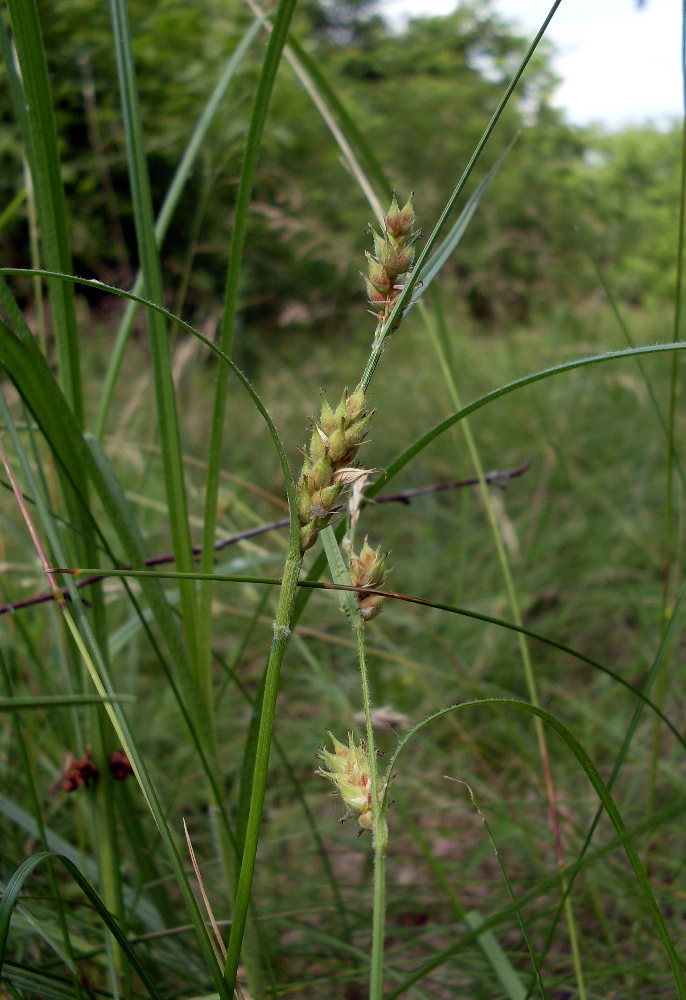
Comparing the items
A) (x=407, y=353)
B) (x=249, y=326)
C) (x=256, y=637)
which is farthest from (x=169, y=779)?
(x=249, y=326)

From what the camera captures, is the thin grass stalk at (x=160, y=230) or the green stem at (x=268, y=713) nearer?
the green stem at (x=268, y=713)

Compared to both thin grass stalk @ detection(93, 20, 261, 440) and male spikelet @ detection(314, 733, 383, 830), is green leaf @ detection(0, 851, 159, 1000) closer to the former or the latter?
male spikelet @ detection(314, 733, 383, 830)

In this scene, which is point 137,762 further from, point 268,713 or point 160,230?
point 160,230

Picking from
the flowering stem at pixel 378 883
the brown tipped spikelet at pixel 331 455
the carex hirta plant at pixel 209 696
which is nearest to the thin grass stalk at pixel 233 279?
the carex hirta plant at pixel 209 696

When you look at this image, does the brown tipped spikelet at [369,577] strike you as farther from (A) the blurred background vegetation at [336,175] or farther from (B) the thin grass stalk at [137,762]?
(A) the blurred background vegetation at [336,175]

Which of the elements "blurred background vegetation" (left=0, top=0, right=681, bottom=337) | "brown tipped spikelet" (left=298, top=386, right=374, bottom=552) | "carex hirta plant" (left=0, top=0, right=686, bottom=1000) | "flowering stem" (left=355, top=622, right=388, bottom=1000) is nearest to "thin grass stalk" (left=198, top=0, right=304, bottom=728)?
"carex hirta plant" (left=0, top=0, right=686, bottom=1000)

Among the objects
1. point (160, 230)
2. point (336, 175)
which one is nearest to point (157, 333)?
point (160, 230)

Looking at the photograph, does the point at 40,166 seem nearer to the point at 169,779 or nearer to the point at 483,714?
the point at 169,779
